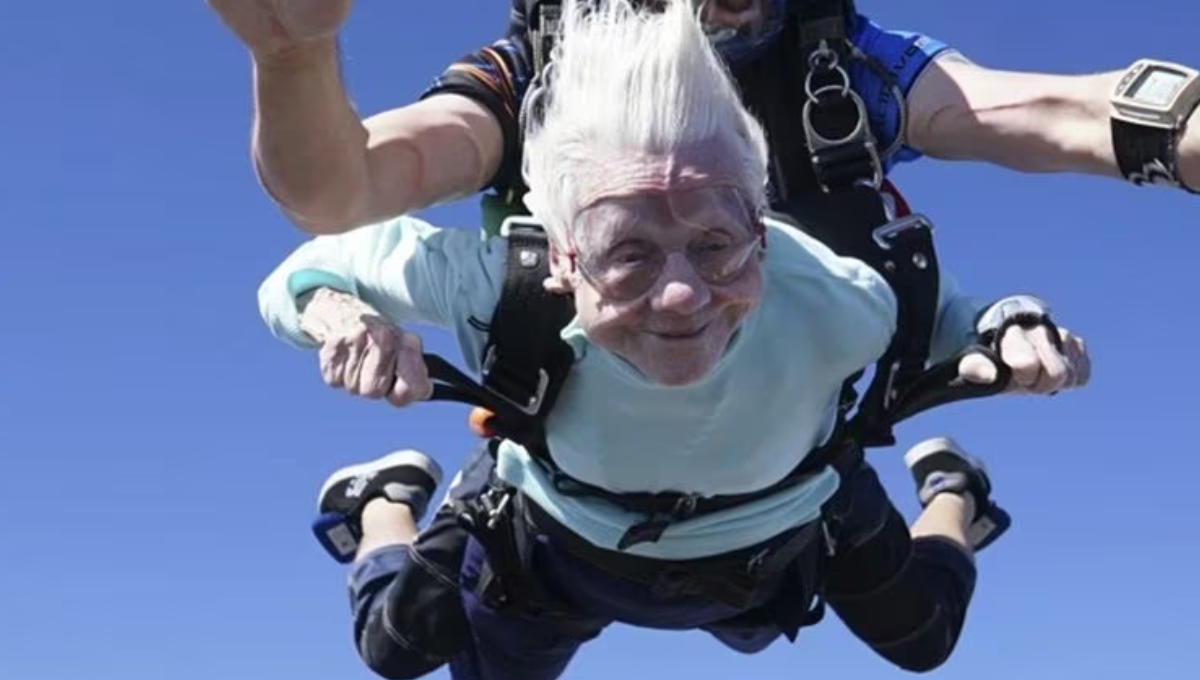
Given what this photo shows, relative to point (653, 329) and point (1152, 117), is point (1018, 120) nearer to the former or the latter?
point (1152, 117)

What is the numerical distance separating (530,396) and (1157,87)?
1.43 metres

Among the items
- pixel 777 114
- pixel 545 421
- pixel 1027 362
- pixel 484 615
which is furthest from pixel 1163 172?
pixel 484 615

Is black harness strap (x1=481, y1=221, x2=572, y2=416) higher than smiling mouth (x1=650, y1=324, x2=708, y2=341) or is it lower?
higher

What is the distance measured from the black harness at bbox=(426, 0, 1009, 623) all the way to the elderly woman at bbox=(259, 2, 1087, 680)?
42 millimetres

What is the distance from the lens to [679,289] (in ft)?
12.5

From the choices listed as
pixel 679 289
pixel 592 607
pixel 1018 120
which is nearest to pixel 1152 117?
pixel 1018 120

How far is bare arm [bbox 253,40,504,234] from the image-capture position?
11.6 ft

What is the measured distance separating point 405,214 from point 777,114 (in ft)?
3.01

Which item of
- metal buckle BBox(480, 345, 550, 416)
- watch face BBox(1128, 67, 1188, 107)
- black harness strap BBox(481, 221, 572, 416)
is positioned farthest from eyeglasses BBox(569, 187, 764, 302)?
watch face BBox(1128, 67, 1188, 107)

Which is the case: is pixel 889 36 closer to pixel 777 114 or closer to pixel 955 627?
pixel 777 114

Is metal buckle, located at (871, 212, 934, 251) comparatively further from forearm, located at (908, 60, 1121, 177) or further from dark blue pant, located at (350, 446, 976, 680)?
dark blue pant, located at (350, 446, 976, 680)

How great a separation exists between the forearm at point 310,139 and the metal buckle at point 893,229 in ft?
3.87

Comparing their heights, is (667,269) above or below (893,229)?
above

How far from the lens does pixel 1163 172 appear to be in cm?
381
